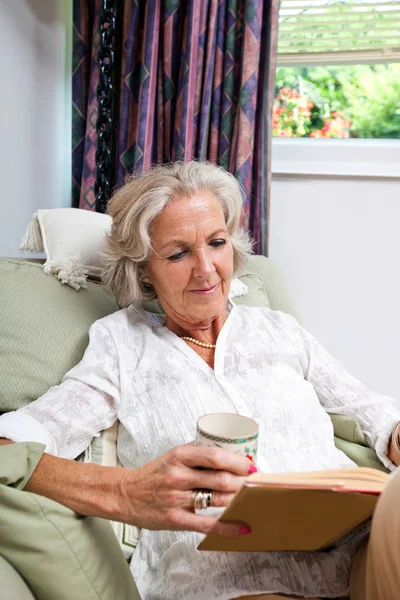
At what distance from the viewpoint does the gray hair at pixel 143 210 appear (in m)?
1.35

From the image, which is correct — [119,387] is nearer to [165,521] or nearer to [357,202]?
[165,521]

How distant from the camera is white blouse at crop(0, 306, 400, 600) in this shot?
0.98 meters

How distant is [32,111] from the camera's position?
2.19 meters

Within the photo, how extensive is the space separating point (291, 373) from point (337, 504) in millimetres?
612

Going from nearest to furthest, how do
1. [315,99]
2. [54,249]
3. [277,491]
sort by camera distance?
[277,491], [54,249], [315,99]

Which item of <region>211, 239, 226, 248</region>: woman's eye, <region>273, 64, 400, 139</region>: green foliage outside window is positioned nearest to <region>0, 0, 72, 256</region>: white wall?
<region>273, 64, 400, 139</region>: green foliage outside window

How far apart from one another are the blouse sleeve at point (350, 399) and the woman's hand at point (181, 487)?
581 mm

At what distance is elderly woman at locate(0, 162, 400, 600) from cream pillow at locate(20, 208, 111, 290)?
0.14 m

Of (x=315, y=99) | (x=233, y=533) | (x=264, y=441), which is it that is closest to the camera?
(x=233, y=533)

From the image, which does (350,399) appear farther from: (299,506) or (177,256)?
(299,506)

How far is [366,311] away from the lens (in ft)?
7.25

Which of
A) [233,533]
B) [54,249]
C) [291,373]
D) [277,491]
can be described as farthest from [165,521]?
[54,249]

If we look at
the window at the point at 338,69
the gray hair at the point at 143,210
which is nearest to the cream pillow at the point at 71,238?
the gray hair at the point at 143,210

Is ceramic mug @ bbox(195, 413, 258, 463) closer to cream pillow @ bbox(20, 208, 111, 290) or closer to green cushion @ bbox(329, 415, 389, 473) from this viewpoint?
green cushion @ bbox(329, 415, 389, 473)
